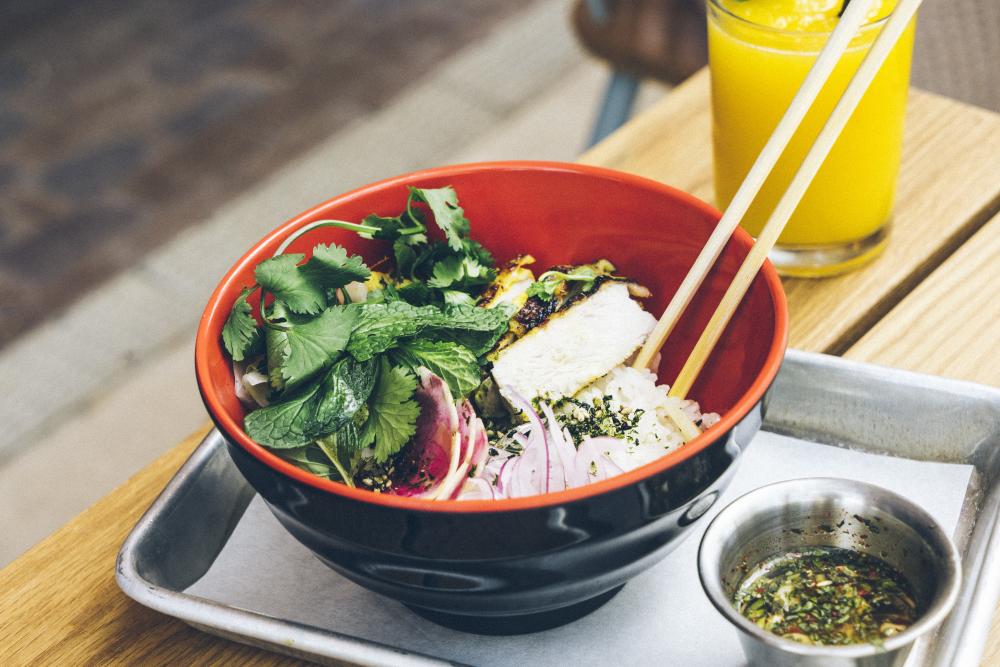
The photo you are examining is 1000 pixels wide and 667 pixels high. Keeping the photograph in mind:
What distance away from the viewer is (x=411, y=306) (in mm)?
908

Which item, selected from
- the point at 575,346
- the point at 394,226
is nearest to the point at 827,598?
the point at 575,346

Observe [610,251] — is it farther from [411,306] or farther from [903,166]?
[903,166]

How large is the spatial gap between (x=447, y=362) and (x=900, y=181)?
0.74 m

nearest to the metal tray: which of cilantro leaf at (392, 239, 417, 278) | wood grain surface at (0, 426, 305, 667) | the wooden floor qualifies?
wood grain surface at (0, 426, 305, 667)

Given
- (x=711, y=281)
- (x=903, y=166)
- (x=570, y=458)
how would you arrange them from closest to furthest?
(x=570, y=458)
(x=711, y=281)
(x=903, y=166)

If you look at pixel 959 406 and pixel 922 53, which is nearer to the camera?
pixel 959 406

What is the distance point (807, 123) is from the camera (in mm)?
1097

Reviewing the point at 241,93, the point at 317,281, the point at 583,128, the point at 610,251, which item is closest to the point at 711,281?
the point at 610,251

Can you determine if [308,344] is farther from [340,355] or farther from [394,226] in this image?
[394,226]

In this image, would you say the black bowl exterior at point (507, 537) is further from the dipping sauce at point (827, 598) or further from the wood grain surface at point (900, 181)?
the wood grain surface at point (900, 181)

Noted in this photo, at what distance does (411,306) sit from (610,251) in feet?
0.74

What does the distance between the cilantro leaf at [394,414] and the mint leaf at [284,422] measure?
0.06m

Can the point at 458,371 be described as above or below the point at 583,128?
above

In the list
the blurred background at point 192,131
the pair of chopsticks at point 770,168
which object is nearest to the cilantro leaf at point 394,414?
the pair of chopsticks at point 770,168
